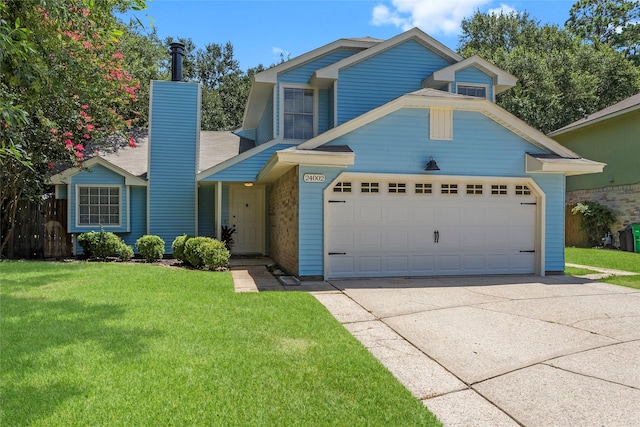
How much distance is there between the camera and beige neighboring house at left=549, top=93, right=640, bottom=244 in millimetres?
16547

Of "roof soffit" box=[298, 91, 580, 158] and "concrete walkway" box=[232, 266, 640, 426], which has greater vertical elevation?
"roof soffit" box=[298, 91, 580, 158]

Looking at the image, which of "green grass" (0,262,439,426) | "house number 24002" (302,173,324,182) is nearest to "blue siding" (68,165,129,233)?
"green grass" (0,262,439,426)

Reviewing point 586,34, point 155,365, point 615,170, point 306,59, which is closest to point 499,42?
point 586,34

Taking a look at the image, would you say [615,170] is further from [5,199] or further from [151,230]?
[5,199]

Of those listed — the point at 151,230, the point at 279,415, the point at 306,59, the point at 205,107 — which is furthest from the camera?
the point at 205,107

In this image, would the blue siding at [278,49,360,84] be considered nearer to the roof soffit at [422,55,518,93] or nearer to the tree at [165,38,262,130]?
the roof soffit at [422,55,518,93]

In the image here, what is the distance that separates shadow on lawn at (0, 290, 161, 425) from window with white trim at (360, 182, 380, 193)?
5317mm

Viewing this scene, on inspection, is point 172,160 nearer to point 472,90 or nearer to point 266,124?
point 266,124

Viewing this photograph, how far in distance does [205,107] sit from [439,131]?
2617 centimetres

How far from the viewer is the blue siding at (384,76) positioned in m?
12.1

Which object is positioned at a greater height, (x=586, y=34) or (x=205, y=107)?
(x=586, y=34)

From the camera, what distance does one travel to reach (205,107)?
1264 inches

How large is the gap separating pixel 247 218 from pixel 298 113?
406cm

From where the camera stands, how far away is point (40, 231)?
12.8 metres
